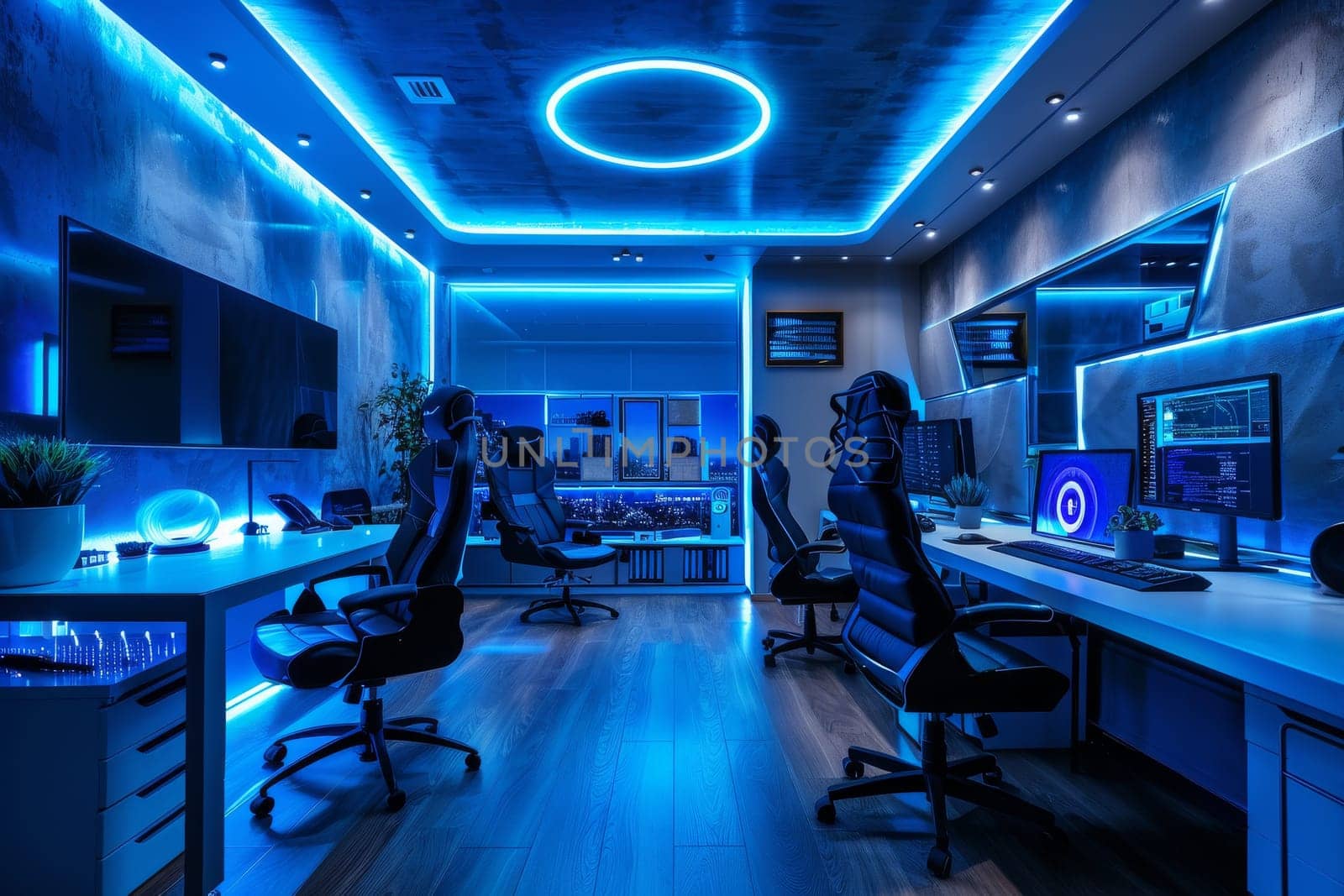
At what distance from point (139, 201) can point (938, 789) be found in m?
3.66

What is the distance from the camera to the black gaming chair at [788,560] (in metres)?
3.47

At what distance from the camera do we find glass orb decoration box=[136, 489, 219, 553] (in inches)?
95.3

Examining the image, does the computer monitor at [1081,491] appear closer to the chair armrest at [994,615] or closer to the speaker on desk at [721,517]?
the chair armrest at [994,615]

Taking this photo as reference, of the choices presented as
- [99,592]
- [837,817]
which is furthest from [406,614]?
[837,817]

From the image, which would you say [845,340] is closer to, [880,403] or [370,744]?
[880,403]

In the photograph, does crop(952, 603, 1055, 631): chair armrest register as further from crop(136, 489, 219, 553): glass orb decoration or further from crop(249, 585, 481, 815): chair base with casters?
crop(136, 489, 219, 553): glass orb decoration

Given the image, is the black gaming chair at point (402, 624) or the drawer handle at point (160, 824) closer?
the drawer handle at point (160, 824)

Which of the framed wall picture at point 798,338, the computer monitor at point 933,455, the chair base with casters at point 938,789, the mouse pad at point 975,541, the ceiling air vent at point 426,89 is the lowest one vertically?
the chair base with casters at point 938,789

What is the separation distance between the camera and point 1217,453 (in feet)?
6.75

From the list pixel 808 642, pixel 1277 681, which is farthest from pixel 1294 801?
pixel 808 642

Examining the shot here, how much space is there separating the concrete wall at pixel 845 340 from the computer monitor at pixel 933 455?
1.09 metres

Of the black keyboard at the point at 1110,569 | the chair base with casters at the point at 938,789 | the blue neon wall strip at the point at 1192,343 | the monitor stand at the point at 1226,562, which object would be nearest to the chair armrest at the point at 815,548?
the black keyboard at the point at 1110,569

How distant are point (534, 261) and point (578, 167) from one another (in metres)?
1.45

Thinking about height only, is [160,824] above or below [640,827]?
above
